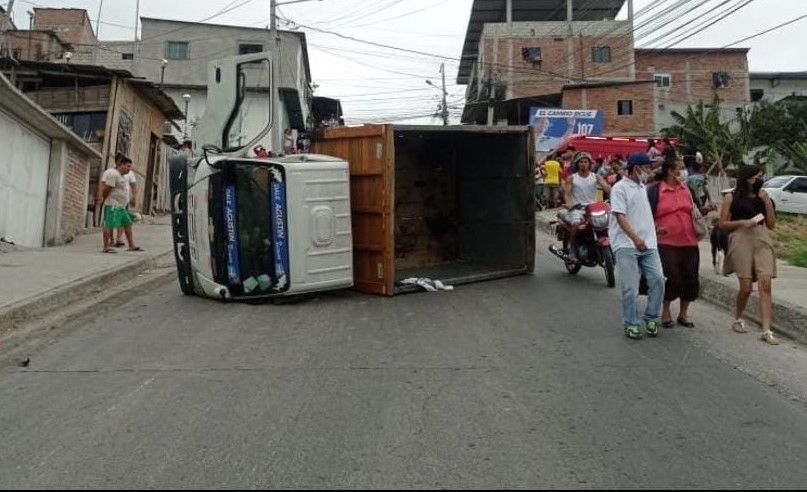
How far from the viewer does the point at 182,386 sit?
17.3ft

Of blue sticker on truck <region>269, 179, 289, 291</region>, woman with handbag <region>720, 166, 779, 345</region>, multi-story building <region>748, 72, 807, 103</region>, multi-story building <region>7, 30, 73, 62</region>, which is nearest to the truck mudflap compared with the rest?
blue sticker on truck <region>269, 179, 289, 291</region>

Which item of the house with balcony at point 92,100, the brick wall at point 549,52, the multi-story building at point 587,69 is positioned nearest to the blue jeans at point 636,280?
the house with balcony at point 92,100

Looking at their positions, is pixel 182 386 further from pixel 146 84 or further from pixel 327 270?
pixel 146 84

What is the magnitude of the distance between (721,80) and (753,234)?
178 feet

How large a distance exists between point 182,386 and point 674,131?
3979 centimetres

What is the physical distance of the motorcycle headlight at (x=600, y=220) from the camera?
9.80 meters

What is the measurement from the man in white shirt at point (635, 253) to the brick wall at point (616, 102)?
4201cm

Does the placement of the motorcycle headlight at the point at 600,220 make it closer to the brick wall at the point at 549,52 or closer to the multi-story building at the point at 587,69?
the multi-story building at the point at 587,69

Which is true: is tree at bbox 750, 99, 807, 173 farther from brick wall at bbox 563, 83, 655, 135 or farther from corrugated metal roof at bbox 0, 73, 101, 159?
corrugated metal roof at bbox 0, 73, 101, 159

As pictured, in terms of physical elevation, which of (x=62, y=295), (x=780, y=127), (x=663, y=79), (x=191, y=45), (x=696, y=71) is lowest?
(x=62, y=295)

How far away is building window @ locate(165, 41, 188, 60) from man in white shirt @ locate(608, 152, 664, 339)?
40092 millimetres

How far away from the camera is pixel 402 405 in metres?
4.81

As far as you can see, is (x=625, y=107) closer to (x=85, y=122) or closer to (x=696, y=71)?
(x=696, y=71)

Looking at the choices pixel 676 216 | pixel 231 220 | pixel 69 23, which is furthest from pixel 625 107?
pixel 231 220
